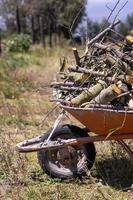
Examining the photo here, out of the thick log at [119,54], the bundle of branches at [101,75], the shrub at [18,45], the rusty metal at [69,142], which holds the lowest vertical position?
the shrub at [18,45]

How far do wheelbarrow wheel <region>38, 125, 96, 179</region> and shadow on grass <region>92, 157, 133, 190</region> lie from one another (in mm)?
267

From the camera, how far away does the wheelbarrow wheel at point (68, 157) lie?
6.17 metres

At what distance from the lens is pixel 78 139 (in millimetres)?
6004

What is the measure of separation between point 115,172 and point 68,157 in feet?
1.93

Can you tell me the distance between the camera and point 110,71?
6039mm

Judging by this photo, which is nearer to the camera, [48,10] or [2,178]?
[2,178]

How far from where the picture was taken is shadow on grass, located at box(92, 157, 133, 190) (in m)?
6.20

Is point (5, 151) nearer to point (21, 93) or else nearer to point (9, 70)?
point (21, 93)

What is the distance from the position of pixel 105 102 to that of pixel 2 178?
4.45 feet

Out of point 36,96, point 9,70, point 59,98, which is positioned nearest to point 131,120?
point 59,98

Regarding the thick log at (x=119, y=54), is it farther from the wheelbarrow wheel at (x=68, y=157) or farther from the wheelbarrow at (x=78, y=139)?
the wheelbarrow wheel at (x=68, y=157)

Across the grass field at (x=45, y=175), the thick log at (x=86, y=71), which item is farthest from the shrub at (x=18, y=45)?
the thick log at (x=86, y=71)

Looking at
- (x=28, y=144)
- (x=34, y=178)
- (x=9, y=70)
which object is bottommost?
(x=9, y=70)

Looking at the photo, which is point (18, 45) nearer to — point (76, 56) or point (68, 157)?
point (76, 56)
